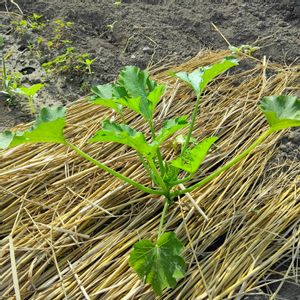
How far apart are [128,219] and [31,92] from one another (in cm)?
83

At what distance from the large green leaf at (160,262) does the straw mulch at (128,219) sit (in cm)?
11

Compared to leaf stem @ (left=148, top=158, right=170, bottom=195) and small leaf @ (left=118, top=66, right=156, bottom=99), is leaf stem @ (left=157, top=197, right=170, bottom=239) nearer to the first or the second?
leaf stem @ (left=148, top=158, right=170, bottom=195)

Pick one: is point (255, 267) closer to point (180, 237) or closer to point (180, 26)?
point (180, 237)

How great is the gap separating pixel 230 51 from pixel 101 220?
142 centimetres

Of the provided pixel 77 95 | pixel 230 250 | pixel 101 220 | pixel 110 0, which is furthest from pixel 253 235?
pixel 110 0

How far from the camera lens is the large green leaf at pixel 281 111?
192cm

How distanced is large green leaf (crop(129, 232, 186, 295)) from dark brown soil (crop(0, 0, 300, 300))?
1.25 m

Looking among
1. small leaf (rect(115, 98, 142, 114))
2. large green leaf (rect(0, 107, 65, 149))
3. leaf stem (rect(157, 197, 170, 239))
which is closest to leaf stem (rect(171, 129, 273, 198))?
leaf stem (rect(157, 197, 170, 239))

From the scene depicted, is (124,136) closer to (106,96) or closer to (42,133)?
(42,133)

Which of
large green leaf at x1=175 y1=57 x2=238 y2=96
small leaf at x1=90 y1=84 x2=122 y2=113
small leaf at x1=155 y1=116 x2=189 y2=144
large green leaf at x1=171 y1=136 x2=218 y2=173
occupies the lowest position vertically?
large green leaf at x1=171 y1=136 x2=218 y2=173

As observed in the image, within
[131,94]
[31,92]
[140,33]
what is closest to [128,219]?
[131,94]

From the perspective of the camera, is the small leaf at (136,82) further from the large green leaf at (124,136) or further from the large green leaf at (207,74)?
the large green leaf at (124,136)

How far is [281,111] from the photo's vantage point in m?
2.00

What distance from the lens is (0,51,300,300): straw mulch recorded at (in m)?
1.94
